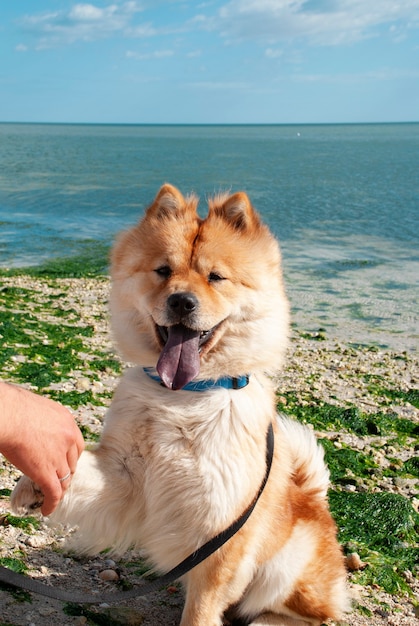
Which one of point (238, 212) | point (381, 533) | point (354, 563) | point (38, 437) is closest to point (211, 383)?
point (238, 212)

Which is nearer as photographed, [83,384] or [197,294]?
[197,294]

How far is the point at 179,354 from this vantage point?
121 inches

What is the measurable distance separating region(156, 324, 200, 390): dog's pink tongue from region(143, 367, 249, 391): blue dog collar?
128 mm

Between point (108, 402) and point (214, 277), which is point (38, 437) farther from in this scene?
point (108, 402)

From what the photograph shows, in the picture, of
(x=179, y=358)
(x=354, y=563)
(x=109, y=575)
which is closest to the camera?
(x=179, y=358)

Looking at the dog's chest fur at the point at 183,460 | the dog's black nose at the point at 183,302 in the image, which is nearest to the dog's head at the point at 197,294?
the dog's black nose at the point at 183,302

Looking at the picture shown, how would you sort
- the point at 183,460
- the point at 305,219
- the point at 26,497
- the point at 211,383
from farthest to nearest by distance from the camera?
the point at 305,219
the point at 211,383
the point at 183,460
the point at 26,497

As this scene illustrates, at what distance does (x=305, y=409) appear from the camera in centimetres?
684

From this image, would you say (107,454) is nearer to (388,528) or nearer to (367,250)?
(388,528)

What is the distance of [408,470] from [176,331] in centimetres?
339

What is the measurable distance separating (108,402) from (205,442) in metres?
3.29

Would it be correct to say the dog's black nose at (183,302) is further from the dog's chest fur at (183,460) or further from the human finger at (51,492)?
the human finger at (51,492)

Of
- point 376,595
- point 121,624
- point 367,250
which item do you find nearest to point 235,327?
point 121,624

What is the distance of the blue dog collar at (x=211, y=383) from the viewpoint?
10.3 feet
